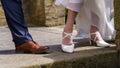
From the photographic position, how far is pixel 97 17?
3857mm

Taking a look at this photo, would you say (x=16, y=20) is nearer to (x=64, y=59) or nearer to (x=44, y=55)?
(x=44, y=55)

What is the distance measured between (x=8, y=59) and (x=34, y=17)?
3482 millimetres

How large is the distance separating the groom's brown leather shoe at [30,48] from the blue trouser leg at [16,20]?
4cm

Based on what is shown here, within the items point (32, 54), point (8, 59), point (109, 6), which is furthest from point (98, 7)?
point (8, 59)

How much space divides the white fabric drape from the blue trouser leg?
2.24 feet

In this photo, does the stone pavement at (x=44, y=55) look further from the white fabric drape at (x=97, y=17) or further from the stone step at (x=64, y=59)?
the white fabric drape at (x=97, y=17)

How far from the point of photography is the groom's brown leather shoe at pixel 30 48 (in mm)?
3395

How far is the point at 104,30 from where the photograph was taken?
3918 millimetres

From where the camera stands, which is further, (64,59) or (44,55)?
(44,55)

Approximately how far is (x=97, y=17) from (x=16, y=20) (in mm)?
979

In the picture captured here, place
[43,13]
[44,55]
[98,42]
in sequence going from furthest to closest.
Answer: [43,13], [98,42], [44,55]

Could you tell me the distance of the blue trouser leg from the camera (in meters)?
3.36

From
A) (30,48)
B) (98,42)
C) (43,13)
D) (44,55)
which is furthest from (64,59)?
(43,13)

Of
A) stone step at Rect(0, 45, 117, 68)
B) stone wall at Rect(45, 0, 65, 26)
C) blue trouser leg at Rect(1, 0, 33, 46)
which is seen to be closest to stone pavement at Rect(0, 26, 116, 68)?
stone step at Rect(0, 45, 117, 68)
